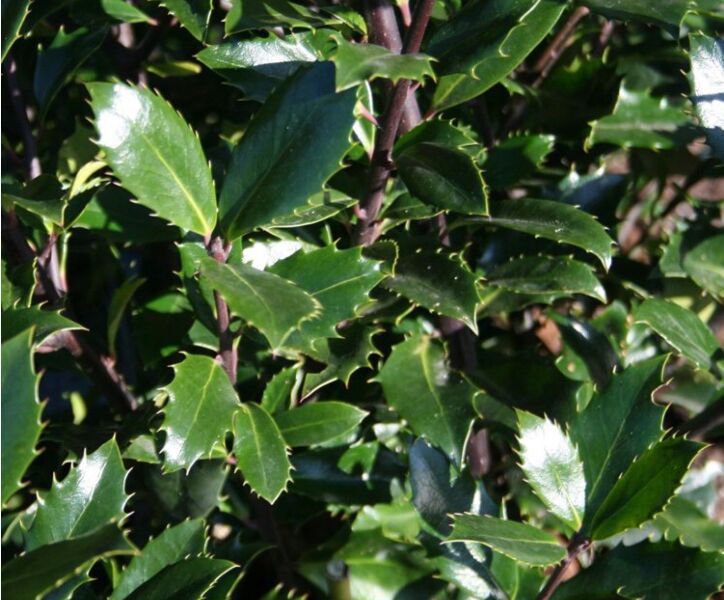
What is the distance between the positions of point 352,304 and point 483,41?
27 centimetres

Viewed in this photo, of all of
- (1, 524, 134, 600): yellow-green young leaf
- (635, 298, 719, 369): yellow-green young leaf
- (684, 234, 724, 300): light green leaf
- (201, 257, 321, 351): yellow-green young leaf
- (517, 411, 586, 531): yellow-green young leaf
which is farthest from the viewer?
(684, 234, 724, 300): light green leaf

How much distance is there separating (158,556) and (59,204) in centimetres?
35

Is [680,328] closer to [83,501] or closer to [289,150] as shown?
[289,150]

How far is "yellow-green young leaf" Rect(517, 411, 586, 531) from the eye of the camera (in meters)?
0.97

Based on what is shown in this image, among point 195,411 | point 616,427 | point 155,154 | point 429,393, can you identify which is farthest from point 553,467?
point 155,154

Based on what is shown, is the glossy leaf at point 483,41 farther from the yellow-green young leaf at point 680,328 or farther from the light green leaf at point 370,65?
the yellow-green young leaf at point 680,328

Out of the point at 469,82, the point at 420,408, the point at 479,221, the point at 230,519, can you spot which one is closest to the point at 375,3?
the point at 469,82

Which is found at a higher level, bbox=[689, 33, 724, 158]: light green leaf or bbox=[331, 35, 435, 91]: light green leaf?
bbox=[331, 35, 435, 91]: light green leaf

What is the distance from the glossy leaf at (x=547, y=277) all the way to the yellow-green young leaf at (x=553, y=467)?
193 mm

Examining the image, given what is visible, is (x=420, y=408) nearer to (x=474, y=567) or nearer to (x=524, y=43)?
(x=474, y=567)

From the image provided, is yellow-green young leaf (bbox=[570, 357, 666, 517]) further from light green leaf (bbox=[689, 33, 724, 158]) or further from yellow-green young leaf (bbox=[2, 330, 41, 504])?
yellow-green young leaf (bbox=[2, 330, 41, 504])

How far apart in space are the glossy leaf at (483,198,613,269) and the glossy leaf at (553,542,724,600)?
291mm

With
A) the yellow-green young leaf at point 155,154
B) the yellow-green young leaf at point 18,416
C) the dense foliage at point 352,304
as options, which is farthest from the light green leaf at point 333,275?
the yellow-green young leaf at point 18,416

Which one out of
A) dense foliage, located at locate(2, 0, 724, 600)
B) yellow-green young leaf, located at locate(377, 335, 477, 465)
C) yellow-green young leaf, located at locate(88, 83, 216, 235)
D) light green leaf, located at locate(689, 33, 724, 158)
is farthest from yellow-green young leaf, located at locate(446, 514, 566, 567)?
light green leaf, located at locate(689, 33, 724, 158)
